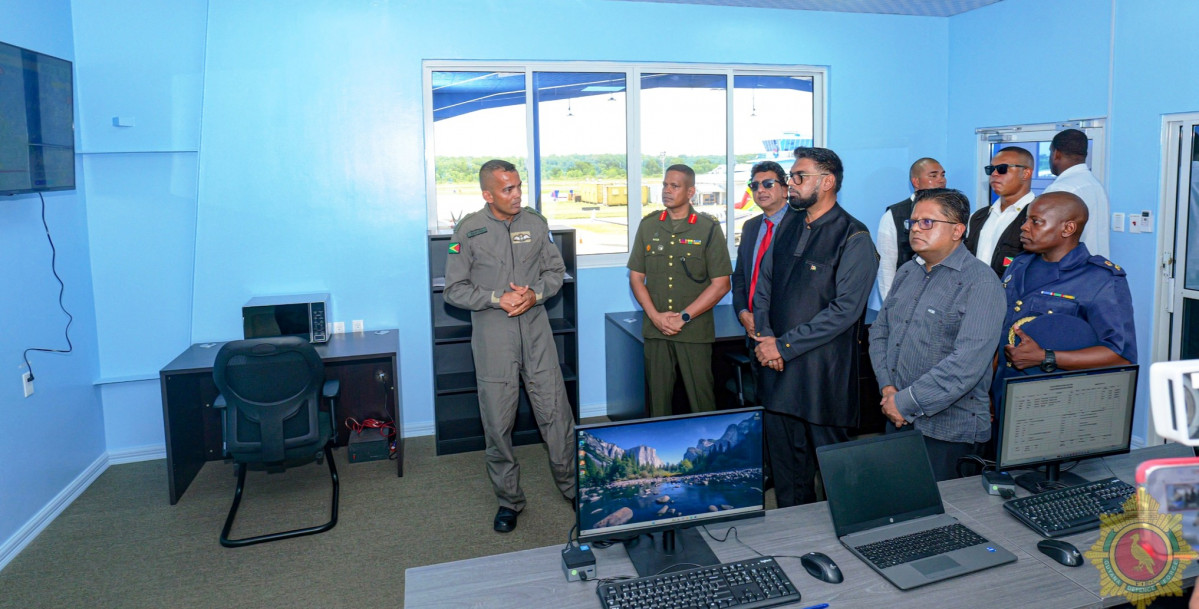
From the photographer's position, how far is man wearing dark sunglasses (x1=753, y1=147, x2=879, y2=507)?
3191mm

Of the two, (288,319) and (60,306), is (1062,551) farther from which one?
(60,306)

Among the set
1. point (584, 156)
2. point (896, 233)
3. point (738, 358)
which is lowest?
point (738, 358)

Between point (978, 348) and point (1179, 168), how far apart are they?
2.71m

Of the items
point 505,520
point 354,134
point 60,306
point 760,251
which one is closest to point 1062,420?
point 760,251

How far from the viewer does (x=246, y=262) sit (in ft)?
16.0

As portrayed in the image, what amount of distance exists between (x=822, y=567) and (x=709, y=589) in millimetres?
301

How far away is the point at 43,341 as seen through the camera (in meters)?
4.09

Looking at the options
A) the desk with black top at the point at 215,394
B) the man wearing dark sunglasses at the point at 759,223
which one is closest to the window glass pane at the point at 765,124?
the man wearing dark sunglasses at the point at 759,223

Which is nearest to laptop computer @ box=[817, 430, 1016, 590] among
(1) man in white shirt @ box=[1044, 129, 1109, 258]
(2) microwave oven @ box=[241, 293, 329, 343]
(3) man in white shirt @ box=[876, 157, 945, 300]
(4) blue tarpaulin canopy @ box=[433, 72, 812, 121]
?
(1) man in white shirt @ box=[1044, 129, 1109, 258]

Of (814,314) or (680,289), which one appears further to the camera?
(680,289)

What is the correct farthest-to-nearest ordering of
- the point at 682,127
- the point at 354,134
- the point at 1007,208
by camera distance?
the point at 682,127 < the point at 354,134 < the point at 1007,208

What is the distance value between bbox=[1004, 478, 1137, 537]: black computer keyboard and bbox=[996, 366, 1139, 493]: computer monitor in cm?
10

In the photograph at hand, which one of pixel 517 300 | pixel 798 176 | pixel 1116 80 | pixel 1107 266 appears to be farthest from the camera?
pixel 1116 80

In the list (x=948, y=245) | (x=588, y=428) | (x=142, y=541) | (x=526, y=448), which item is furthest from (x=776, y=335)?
(x=142, y=541)
